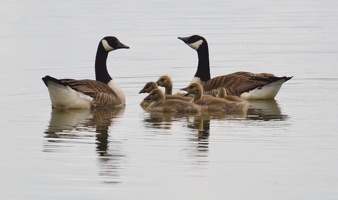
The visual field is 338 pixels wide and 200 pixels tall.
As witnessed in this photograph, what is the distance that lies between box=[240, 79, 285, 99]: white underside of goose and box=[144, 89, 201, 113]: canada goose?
75.9 inches

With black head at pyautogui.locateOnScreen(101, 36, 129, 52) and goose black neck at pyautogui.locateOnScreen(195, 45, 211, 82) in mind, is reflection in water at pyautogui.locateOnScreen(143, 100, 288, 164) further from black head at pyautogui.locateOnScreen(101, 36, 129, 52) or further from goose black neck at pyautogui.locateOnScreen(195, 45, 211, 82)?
black head at pyautogui.locateOnScreen(101, 36, 129, 52)

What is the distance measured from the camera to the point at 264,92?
18672mm

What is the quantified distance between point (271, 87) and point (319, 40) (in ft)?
27.1

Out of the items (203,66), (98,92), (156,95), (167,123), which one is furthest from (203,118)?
(203,66)

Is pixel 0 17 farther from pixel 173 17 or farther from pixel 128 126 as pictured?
pixel 128 126

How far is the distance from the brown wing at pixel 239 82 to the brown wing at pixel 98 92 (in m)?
1.85

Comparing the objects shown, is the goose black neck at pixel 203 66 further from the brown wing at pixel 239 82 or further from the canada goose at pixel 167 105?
the canada goose at pixel 167 105

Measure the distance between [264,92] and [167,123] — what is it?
3.05 metres

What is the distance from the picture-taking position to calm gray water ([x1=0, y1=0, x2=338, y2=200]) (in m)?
12.0

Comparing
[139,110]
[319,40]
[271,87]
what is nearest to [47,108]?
[139,110]

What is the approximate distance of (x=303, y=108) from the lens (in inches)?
686

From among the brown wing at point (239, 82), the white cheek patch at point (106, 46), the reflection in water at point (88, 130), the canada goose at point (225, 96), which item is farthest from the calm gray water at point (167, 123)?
the white cheek patch at point (106, 46)

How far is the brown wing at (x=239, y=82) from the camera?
18.7 meters

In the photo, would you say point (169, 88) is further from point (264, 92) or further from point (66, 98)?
point (66, 98)
